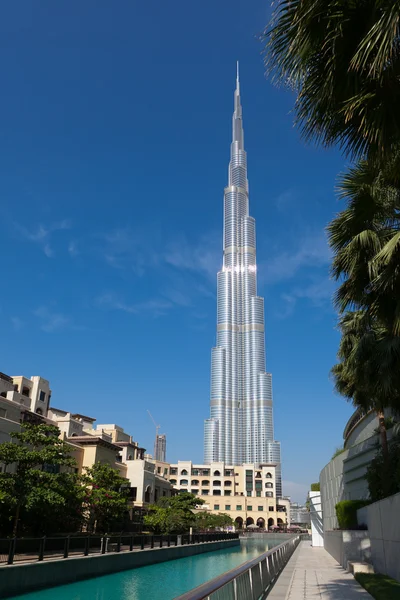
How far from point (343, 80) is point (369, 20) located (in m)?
0.77

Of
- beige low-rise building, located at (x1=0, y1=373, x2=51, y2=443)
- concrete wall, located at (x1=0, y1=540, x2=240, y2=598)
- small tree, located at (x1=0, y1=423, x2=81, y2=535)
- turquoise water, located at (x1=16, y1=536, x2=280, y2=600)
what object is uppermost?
beige low-rise building, located at (x1=0, y1=373, x2=51, y2=443)

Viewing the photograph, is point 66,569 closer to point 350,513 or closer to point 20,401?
point 350,513

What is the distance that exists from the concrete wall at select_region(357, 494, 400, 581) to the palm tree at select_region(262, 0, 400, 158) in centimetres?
1032

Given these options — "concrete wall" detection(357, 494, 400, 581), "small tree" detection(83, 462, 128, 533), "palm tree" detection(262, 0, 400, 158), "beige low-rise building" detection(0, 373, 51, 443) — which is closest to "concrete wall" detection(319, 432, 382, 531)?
"concrete wall" detection(357, 494, 400, 581)

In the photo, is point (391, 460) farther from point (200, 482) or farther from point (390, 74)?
point (200, 482)

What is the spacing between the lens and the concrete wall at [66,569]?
18047mm

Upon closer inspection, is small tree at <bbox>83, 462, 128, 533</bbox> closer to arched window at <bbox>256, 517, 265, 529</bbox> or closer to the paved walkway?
the paved walkway

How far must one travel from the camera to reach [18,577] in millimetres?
18391

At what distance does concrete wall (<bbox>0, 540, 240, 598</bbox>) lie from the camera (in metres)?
18.0

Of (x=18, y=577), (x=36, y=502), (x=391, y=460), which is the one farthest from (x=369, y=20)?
(x=36, y=502)

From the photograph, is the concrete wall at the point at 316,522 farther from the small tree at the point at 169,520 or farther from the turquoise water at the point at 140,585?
the turquoise water at the point at 140,585

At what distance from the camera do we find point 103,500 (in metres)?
38.1

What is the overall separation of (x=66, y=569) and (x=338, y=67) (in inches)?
876

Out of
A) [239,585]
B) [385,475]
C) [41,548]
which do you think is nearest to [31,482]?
[41,548]
